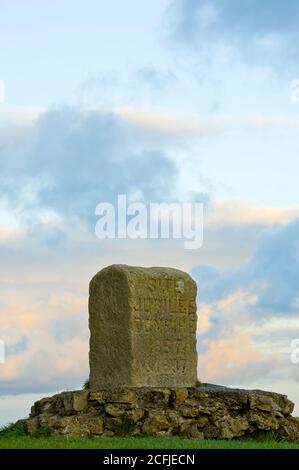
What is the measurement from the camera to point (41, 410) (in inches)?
933

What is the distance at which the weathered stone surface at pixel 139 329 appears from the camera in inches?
901

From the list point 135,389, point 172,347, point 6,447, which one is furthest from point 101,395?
point 6,447

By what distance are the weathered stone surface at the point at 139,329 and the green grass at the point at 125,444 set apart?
2467 millimetres

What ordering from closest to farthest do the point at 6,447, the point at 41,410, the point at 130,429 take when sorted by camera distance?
1. the point at 6,447
2. the point at 130,429
3. the point at 41,410

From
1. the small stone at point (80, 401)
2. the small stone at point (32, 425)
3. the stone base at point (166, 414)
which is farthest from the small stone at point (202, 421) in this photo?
the small stone at point (32, 425)

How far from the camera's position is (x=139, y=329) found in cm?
2303

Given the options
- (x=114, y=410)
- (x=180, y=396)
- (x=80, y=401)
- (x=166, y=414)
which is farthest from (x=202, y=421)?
(x=80, y=401)

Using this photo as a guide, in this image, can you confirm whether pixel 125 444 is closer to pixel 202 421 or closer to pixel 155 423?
pixel 155 423

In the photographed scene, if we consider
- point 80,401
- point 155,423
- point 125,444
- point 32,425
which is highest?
point 80,401

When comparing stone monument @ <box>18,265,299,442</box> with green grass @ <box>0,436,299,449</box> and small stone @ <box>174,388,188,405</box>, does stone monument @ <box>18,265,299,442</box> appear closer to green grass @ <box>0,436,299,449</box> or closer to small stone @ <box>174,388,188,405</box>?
small stone @ <box>174,388,188,405</box>

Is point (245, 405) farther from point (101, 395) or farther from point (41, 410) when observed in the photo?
point (41, 410)

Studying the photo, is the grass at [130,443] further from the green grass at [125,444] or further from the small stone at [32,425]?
the small stone at [32,425]

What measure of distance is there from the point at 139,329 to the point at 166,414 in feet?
7.04
